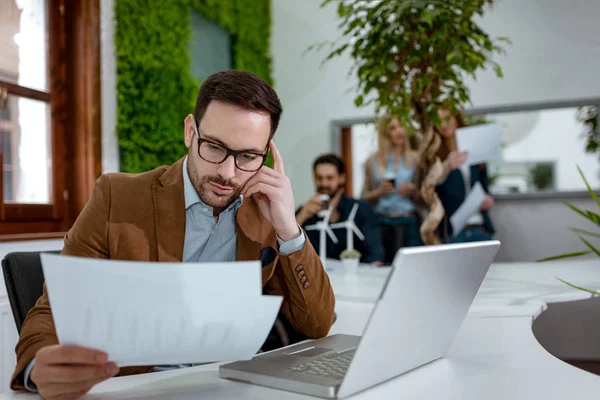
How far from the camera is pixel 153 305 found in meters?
0.67

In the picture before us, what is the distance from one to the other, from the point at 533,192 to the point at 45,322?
13.9ft

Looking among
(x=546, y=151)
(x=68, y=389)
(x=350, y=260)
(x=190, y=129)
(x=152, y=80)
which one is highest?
(x=152, y=80)

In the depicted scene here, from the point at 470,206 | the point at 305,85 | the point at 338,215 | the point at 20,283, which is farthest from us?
the point at 305,85

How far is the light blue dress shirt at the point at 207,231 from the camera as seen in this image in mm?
1352

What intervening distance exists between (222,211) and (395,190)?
9.79 feet

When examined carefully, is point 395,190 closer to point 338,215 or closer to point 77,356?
point 338,215

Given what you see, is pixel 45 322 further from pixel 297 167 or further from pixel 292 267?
pixel 297 167

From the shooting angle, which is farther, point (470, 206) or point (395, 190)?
point (395, 190)

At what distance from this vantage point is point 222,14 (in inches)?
185

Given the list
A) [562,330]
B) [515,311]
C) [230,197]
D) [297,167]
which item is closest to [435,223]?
[562,330]

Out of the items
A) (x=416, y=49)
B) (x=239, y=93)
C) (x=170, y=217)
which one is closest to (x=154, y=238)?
(x=170, y=217)

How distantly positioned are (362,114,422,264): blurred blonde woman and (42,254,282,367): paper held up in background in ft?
11.5

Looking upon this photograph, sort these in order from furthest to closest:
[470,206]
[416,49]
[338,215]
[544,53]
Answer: [544,53] → [338,215] → [470,206] → [416,49]

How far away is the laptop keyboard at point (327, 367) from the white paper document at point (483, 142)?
2.25 metres
